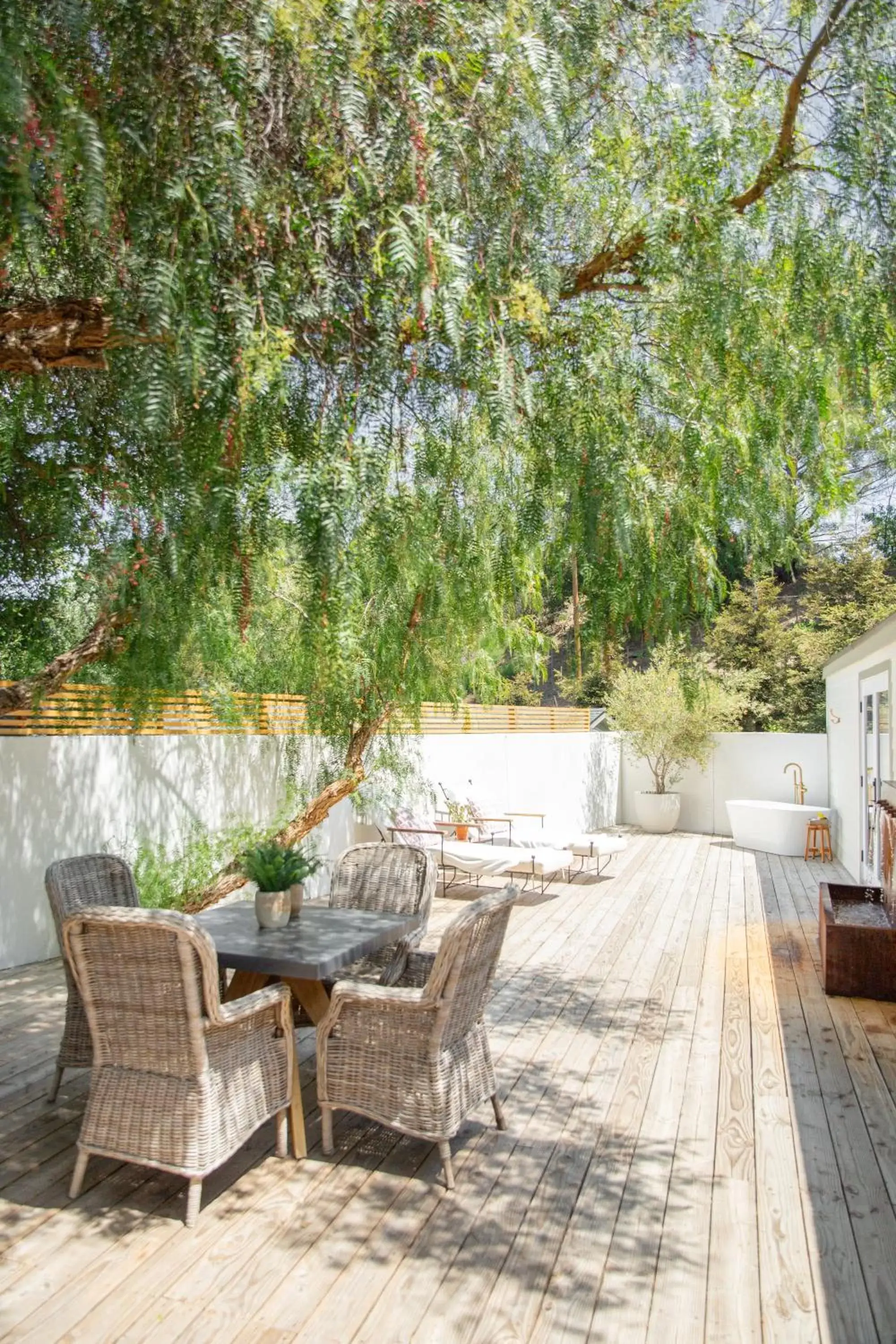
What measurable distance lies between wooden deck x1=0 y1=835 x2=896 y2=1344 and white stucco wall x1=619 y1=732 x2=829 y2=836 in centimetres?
796

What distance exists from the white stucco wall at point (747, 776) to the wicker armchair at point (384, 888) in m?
9.32

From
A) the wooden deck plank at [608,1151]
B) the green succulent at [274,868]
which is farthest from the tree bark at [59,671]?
the wooden deck plank at [608,1151]

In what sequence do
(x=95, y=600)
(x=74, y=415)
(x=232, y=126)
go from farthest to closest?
1. (x=74, y=415)
2. (x=95, y=600)
3. (x=232, y=126)

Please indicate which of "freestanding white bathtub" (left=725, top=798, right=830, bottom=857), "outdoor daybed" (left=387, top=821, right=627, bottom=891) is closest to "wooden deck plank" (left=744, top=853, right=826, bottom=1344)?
"outdoor daybed" (left=387, top=821, right=627, bottom=891)

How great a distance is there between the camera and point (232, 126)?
2.31 metres

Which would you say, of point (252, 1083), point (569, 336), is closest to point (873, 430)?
point (569, 336)

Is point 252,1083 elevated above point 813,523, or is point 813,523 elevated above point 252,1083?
point 813,523

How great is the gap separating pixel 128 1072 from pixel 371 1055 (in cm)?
76

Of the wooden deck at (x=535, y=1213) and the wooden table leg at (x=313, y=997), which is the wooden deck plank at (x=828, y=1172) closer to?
the wooden deck at (x=535, y=1213)

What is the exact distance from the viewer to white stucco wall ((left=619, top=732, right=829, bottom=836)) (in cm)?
1244

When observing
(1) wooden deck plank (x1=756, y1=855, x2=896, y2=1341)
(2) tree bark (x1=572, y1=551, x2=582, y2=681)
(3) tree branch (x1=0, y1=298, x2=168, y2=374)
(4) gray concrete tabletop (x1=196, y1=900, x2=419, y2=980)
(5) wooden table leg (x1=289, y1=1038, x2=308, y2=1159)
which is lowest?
(1) wooden deck plank (x1=756, y1=855, x2=896, y2=1341)

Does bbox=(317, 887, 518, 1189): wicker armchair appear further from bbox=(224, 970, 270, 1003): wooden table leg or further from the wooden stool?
the wooden stool

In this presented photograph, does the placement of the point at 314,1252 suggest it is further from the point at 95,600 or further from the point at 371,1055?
the point at 95,600

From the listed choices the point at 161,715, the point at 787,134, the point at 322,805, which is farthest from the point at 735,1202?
the point at 322,805
